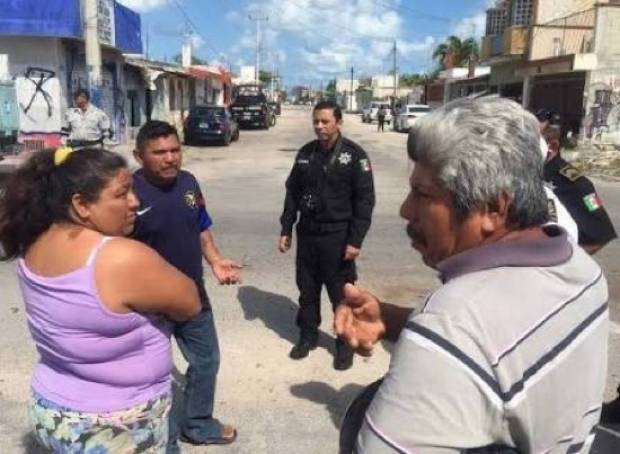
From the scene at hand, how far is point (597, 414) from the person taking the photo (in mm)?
1387

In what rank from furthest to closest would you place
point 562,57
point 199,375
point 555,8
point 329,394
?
point 555,8 < point 562,57 < point 329,394 < point 199,375

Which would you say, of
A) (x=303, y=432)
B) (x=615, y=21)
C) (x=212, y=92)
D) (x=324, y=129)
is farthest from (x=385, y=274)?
(x=212, y=92)

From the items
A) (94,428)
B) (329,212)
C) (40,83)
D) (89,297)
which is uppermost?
(40,83)

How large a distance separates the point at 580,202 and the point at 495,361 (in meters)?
2.69

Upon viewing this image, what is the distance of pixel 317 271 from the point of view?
499 centimetres

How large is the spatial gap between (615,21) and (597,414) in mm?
25632

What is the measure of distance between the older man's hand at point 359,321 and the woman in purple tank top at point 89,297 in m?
0.69

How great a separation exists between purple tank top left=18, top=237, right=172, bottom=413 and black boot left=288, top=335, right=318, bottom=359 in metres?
2.75

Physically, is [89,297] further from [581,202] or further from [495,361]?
[581,202]

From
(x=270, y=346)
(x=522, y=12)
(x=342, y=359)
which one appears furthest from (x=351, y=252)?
(x=522, y=12)

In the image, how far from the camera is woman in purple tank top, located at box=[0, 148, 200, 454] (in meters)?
1.97

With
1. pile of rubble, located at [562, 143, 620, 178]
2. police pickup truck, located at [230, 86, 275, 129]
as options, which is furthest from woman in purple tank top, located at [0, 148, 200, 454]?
police pickup truck, located at [230, 86, 275, 129]

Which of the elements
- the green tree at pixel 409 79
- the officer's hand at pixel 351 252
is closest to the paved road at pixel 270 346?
the officer's hand at pixel 351 252

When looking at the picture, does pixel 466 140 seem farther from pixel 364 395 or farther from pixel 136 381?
pixel 136 381
